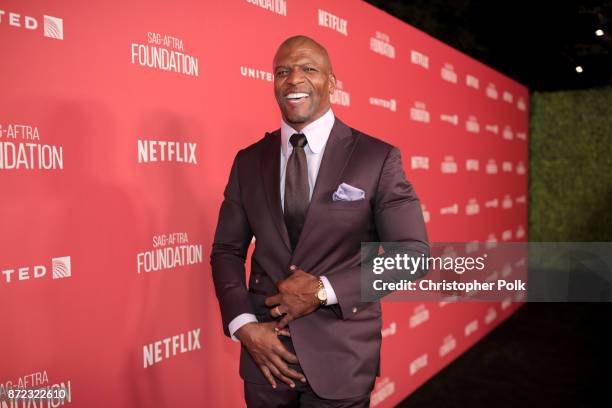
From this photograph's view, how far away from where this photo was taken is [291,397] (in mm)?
1488

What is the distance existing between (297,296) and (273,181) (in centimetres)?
35

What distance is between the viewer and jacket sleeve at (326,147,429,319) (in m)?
1.38

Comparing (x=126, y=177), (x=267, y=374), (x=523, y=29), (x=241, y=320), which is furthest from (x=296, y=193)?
(x=523, y=29)

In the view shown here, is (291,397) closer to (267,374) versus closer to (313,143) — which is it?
(267,374)

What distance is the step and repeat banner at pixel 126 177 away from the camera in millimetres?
1584

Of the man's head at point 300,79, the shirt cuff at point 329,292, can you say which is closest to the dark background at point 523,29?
the man's head at point 300,79

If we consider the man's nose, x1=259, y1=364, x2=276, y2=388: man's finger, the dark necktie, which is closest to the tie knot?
the dark necktie

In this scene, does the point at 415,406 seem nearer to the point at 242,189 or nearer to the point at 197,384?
the point at 197,384

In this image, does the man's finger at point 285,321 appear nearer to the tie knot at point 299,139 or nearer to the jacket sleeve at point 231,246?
the jacket sleeve at point 231,246

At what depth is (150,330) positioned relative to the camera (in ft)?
6.49

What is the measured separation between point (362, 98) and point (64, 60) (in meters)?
1.97

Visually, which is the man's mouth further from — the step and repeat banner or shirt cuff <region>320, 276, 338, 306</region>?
the step and repeat banner

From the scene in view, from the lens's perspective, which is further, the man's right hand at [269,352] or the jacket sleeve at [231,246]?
the jacket sleeve at [231,246]

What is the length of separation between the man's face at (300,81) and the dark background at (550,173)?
272cm
